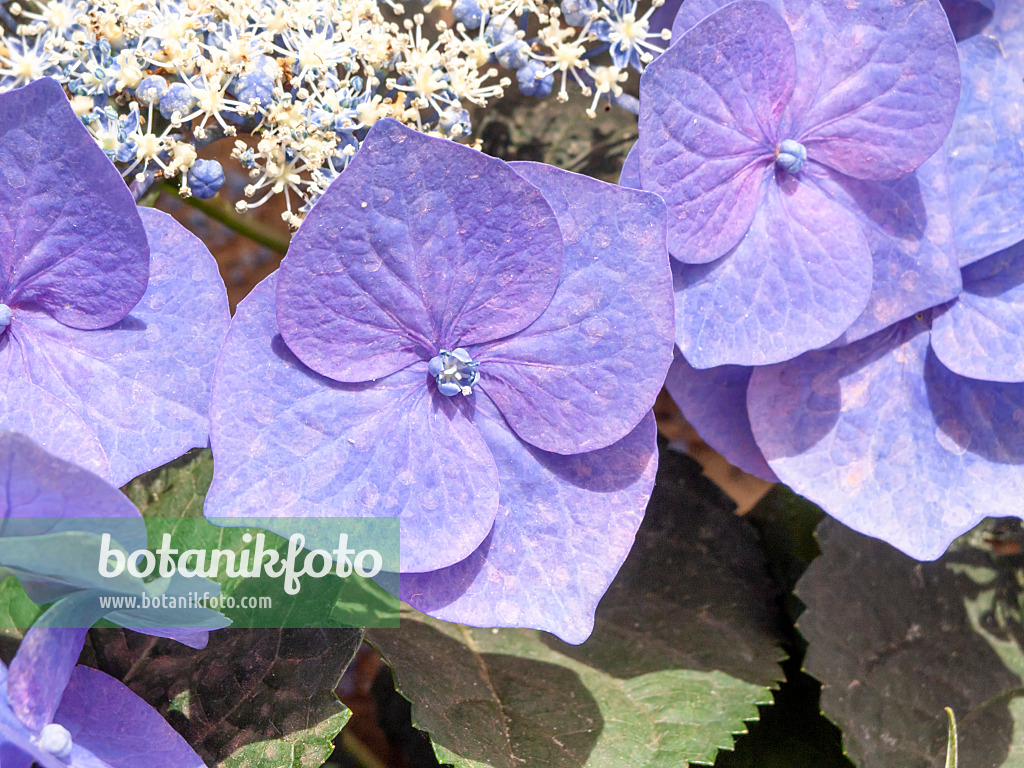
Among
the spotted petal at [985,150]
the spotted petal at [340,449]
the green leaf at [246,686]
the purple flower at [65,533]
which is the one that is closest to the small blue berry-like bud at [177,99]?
the spotted petal at [340,449]

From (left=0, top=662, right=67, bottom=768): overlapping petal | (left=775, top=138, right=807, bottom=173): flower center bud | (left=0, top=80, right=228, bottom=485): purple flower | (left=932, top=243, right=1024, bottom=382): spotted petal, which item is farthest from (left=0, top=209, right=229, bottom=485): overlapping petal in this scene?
(left=932, top=243, right=1024, bottom=382): spotted petal

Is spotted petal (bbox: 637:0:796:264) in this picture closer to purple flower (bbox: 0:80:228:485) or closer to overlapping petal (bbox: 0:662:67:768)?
purple flower (bbox: 0:80:228:485)

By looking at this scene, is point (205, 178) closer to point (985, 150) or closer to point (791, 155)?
point (791, 155)

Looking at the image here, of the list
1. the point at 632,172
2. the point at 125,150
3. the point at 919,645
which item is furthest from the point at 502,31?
the point at 919,645

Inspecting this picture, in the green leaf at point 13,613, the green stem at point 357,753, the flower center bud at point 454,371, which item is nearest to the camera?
the flower center bud at point 454,371

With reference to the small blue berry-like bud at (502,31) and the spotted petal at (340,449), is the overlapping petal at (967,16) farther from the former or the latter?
the spotted petal at (340,449)

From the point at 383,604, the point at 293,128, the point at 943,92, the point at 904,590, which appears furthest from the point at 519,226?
the point at 904,590
